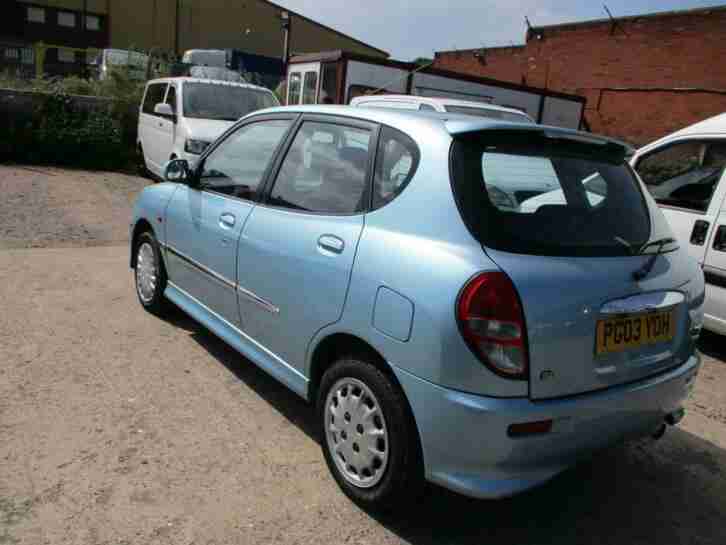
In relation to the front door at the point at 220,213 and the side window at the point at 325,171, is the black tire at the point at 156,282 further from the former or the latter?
the side window at the point at 325,171

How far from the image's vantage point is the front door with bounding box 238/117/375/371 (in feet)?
9.17

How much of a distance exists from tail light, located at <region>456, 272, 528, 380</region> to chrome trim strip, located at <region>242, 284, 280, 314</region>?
1218 mm

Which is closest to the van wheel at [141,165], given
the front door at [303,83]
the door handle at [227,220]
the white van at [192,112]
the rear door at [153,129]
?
the rear door at [153,129]

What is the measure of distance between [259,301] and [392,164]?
1079 millimetres

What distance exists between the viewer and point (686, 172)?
551 cm

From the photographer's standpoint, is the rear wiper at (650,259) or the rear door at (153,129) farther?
the rear door at (153,129)

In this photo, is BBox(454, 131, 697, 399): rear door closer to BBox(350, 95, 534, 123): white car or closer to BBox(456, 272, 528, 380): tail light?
BBox(456, 272, 528, 380): tail light

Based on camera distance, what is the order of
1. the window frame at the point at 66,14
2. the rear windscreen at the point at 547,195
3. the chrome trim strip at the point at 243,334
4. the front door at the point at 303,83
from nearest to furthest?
the rear windscreen at the point at 547,195
the chrome trim strip at the point at 243,334
the front door at the point at 303,83
the window frame at the point at 66,14

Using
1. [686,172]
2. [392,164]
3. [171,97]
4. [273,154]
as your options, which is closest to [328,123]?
[273,154]

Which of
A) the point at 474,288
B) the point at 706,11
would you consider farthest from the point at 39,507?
the point at 706,11

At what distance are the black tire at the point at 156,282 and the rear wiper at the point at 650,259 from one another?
326 cm

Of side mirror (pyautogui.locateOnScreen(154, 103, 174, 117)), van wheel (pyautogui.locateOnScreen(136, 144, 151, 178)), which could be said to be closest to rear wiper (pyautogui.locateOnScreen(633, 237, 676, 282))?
side mirror (pyautogui.locateOnScreen(154, 103, 174, 117))

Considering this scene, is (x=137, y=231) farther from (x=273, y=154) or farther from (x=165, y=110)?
(x=165, y=110)

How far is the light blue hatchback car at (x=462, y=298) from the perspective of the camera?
225cm
